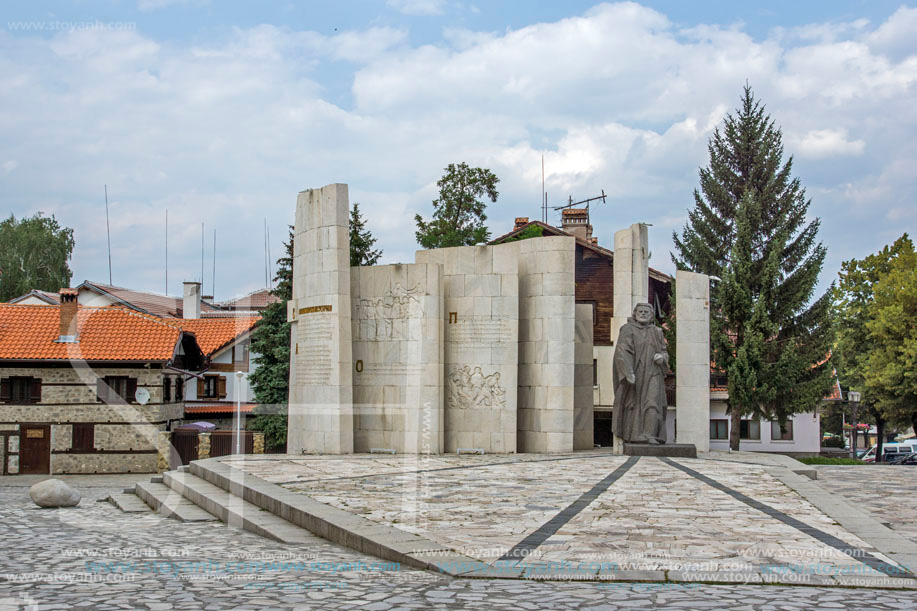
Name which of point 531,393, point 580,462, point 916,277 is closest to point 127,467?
point 531,393

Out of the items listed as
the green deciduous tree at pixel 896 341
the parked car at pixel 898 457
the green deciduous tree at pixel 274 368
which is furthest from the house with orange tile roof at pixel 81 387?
the parked car at pixel 898 457

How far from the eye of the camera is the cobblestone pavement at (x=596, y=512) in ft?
24.2

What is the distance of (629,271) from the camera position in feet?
64.8

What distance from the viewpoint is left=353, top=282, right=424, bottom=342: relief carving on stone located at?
18078 mm

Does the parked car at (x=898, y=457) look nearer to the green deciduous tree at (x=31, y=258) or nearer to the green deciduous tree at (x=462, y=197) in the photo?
the green deciduous tree at (x=462, y=197)

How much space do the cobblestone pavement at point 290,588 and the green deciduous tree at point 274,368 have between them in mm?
22797

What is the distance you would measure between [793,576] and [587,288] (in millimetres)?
32208

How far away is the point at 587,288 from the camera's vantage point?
127 ft

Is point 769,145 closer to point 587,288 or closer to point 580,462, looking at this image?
point 587,288

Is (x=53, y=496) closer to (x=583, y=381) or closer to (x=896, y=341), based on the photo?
(x=583, y=381)

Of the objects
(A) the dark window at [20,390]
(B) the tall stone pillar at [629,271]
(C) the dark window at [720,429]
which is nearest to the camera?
(B) the tall stone pillar at [629,271]

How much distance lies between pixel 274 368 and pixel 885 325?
70.1 feet

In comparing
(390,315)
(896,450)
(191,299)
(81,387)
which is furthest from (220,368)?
(896,450)

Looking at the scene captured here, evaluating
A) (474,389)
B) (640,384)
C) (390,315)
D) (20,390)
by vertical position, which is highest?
(390,315)
